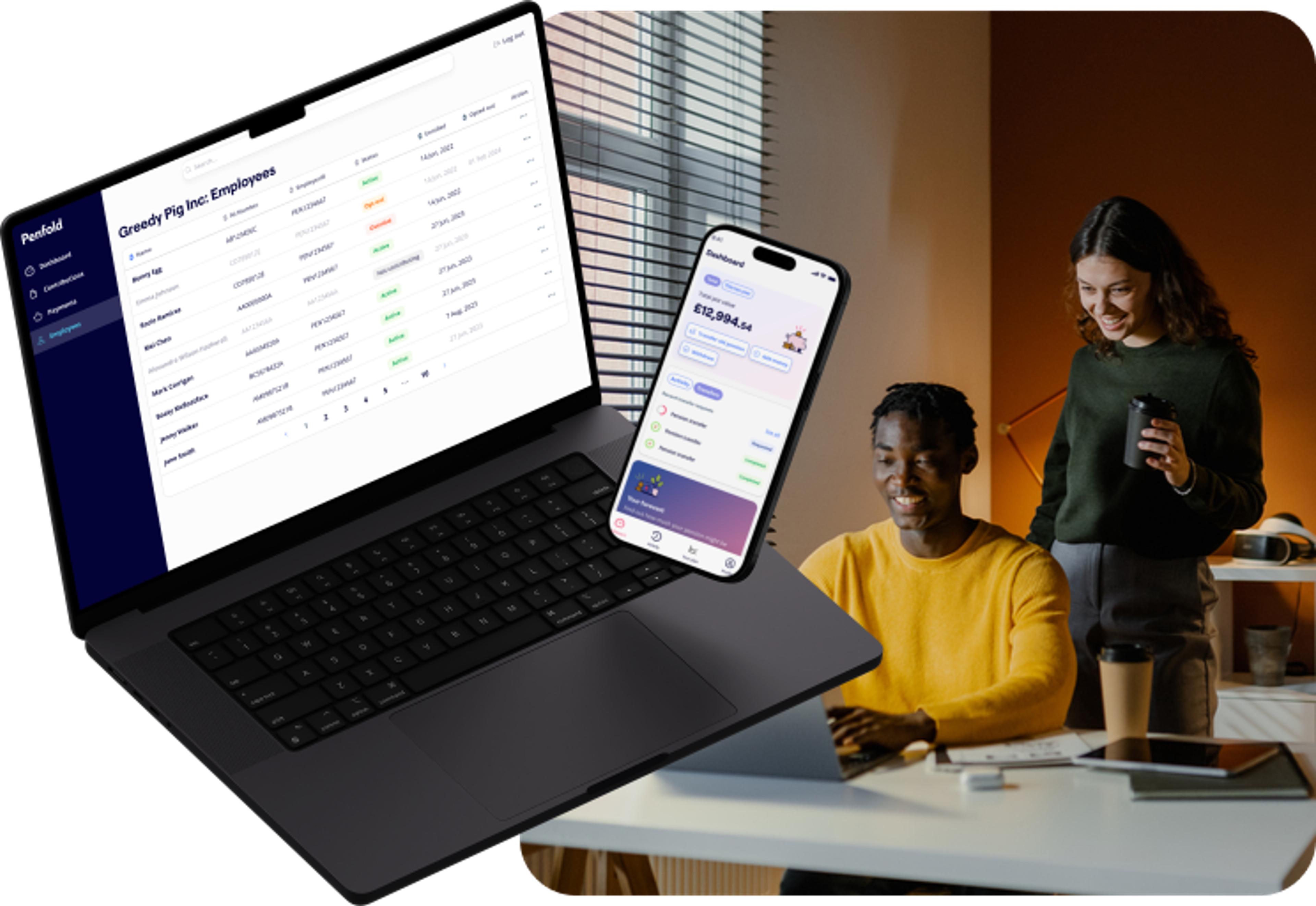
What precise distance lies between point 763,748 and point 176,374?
0.55 metres

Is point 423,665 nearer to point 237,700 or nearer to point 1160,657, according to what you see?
point 237,700

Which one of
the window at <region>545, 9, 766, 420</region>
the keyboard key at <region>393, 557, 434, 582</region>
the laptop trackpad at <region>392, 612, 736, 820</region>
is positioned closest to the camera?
the laptop trackpad at <region>392, 612, 736, 820</region>

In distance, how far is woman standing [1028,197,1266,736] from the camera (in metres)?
0.83

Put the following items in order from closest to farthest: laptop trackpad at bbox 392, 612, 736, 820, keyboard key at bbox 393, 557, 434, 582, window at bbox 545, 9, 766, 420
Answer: laptop trackpad at bbox 392, 612, 736, 820
keyboard key at bbox 393, 557, 434, 582
window at bbox 545, 9, 766, 420

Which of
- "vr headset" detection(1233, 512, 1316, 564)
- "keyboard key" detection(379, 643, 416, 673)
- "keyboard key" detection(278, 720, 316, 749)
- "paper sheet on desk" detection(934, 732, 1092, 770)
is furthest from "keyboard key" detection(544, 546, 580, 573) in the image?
"vr headset" detection(1233, 512, 1316, 564)

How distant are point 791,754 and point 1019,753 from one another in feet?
0.63

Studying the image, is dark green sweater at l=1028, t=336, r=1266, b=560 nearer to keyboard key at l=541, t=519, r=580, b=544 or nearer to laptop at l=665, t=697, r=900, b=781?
laptop at l=665, t=697, r=900, b=781

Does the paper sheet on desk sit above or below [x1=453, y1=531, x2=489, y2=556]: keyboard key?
below

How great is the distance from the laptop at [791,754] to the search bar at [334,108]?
0.56 m

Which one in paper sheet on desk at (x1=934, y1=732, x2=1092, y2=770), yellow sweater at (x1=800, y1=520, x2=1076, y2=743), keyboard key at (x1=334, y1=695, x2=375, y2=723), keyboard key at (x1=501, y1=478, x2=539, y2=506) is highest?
keyboard key at (x1=501, y1=478, x2=539, y2=506)

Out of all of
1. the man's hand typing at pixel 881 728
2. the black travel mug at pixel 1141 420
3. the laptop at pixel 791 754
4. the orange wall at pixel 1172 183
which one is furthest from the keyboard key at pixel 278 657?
the black travel mug at pixel 1141 420

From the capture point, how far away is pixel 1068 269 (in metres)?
0.86

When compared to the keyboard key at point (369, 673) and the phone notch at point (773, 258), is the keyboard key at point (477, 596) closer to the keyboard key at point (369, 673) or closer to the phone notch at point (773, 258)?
the keyboard key at point (369, 673)

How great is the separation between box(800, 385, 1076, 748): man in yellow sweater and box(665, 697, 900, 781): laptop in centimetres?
3
